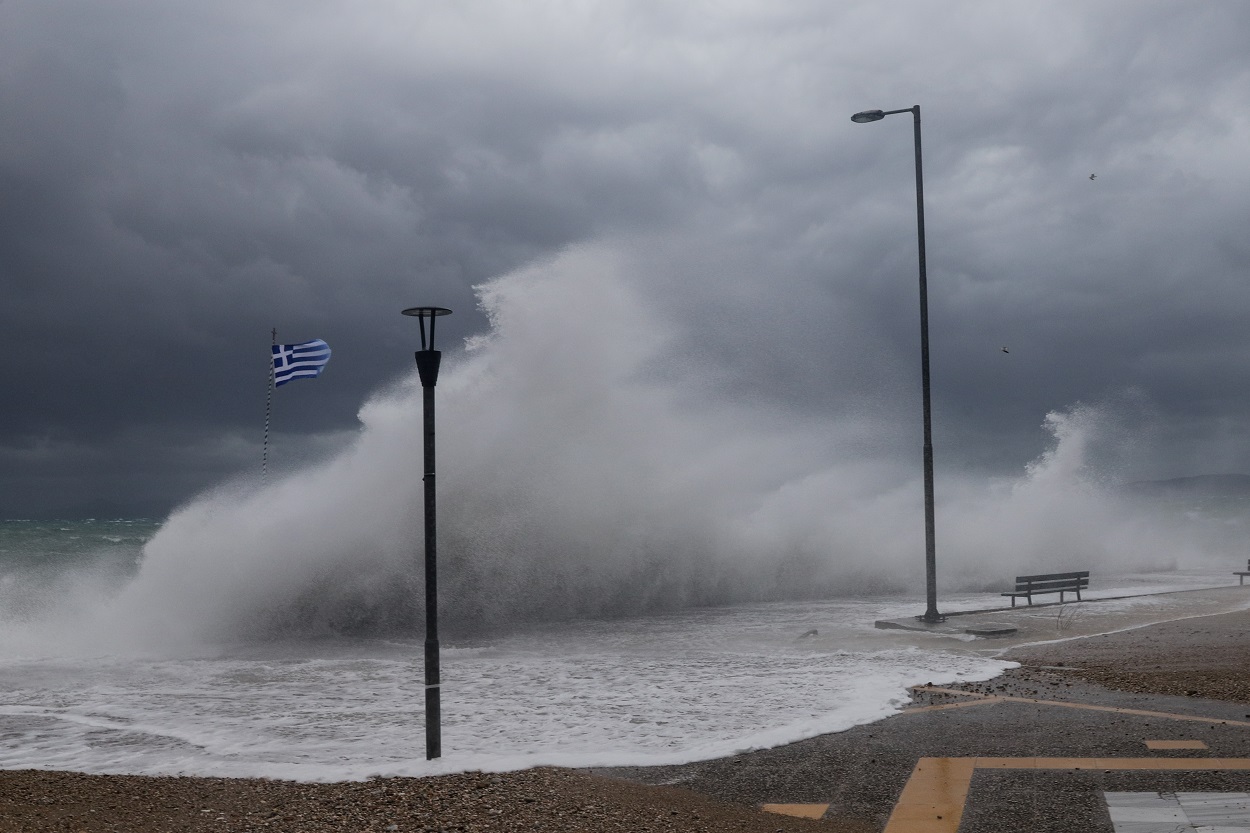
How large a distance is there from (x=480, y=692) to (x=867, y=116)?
10.9m

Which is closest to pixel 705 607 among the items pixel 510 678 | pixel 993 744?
pixel 510 678

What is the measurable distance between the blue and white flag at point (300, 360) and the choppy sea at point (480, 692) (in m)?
5.00

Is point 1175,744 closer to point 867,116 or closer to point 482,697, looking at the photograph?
point 482,697

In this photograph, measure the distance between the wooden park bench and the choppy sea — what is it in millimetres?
801

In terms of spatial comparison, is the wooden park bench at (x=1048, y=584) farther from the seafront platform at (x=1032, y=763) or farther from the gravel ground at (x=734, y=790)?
the gravel ground at (x=734, y=790)

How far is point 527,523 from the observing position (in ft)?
77.9

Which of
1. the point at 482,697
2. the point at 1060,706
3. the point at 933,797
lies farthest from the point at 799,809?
the point at 482,697

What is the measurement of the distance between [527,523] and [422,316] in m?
15.9

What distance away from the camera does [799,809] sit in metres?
6.55

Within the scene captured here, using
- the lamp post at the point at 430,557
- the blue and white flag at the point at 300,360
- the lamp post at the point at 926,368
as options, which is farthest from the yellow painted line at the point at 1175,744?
the blue and white flag at the point at 300,360

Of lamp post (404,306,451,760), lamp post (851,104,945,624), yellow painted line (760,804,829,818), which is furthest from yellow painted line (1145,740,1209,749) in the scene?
lamp post (851,104,945,624)

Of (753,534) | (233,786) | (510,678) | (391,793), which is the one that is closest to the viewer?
(391,793)

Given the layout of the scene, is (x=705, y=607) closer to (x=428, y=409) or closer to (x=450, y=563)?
(x=450, y=563)

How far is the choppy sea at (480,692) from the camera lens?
858 centimetres
